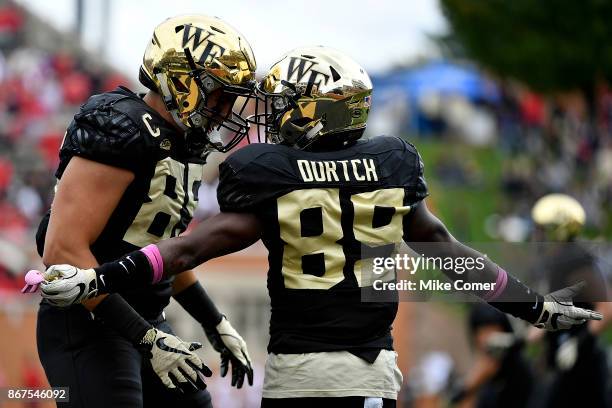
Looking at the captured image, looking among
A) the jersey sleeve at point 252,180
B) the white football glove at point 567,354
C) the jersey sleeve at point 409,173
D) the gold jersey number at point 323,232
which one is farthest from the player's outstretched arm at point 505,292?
the white football glove at point 567,354

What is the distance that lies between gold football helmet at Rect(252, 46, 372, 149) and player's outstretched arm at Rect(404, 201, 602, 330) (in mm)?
500

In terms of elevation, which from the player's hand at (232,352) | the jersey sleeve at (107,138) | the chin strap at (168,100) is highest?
the chin strap at (168,100)

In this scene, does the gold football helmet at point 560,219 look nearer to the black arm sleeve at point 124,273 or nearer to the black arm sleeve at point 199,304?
the black arm sleeve at point 199,304

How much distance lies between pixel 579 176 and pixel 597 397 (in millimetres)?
14466

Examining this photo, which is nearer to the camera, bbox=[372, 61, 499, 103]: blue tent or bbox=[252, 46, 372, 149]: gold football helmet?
bbox=[252, 46, 372, 149]: gold football helmet

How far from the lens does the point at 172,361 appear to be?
454 centimetres

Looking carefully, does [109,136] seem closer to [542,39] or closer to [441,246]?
[441,246]

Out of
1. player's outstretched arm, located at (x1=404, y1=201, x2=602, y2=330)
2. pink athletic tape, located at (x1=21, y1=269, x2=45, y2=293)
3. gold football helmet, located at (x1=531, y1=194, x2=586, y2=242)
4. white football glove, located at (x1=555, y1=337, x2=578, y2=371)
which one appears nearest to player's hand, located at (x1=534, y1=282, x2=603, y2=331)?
player's outstretched arm, located at (x1=404, y1=201, x2=602, y2=330)

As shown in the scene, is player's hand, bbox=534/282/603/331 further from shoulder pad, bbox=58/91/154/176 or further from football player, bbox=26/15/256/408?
shoulder pad, bbox=58/91/154/176

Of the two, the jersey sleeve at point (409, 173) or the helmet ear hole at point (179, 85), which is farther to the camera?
the helmet ear hole at point (179, 85)

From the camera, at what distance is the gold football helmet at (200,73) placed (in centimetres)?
486

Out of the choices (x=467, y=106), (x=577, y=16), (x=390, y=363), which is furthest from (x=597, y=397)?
(x=467, y=106)

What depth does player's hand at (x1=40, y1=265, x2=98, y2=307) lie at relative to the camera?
431 cm

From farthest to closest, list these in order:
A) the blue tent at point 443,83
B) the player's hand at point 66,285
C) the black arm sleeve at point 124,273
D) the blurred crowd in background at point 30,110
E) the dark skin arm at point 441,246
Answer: the blue tent at point 443,83 < the blurred crowd in background at point 30,110 < the dark skin arm at point 441,246 < the black arm sleeve at point 124,273 < the player's hand at point 66,285
